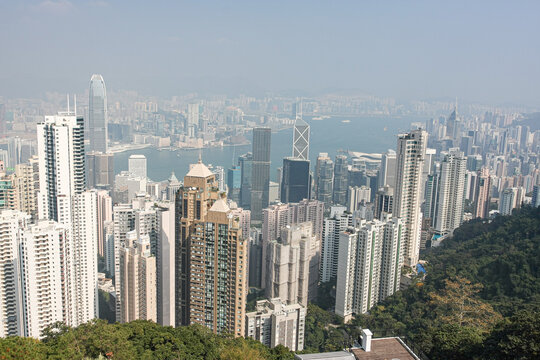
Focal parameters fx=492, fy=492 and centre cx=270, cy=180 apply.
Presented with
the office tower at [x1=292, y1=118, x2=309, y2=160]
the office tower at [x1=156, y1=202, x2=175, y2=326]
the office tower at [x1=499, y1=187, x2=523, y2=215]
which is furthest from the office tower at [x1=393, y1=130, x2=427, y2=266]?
the office tower at [x1=292, y1=118, x2=309, y2=160]

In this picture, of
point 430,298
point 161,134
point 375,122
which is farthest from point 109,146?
point 430,298

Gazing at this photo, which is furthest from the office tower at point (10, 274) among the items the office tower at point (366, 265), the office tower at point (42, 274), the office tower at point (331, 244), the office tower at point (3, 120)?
the office tower at point (331, 244)

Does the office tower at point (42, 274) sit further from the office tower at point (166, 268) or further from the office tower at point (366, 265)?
the office tower at point (366, 265)

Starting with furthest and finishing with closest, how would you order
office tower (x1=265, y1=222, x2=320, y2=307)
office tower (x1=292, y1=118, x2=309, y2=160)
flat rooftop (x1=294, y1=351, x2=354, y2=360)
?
office tower (x1=292, y1=118, x2=309, y2=160), office tower (x1=265, y1=222, x2=320, y2=307), flat rooftop (x1=294, y1=351, x2=354, y2=360)

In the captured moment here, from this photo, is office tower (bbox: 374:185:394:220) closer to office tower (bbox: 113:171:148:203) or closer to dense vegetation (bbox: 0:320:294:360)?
dense vegetation (bbox: 0:320:294:360)

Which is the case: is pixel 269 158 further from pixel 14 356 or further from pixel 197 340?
pixel 14 356

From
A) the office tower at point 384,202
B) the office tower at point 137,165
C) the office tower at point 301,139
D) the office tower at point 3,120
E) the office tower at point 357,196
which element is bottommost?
the office tower at point 357,196
